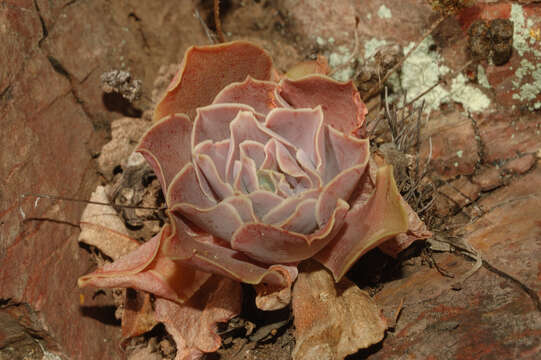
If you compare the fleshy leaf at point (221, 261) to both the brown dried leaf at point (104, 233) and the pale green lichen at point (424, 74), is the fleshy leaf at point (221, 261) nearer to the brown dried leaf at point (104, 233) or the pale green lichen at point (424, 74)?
the brown dried leaf at point (104, 233)

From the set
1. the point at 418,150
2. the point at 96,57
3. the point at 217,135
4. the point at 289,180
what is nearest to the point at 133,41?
the point at 96,57

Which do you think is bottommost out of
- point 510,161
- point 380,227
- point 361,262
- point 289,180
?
point 361,262

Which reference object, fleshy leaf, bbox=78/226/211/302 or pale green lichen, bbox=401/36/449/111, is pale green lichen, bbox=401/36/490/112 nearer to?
pale green lichen, bbox=401/36/449/111

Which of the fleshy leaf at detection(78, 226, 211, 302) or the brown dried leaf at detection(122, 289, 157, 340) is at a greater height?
the fleshy leaf at detection(78, 226, 211, 302)

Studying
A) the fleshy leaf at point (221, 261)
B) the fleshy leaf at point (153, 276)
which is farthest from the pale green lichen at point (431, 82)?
the fleshy leaf at point (153, 276)

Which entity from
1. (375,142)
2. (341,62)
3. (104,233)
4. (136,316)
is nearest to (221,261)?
(136,316)

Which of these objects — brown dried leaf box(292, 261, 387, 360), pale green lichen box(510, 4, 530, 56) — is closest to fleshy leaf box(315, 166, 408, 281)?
brown dried leaf box(292, 261, 387, 360)

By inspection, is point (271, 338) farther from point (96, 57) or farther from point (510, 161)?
point (96, 57)
